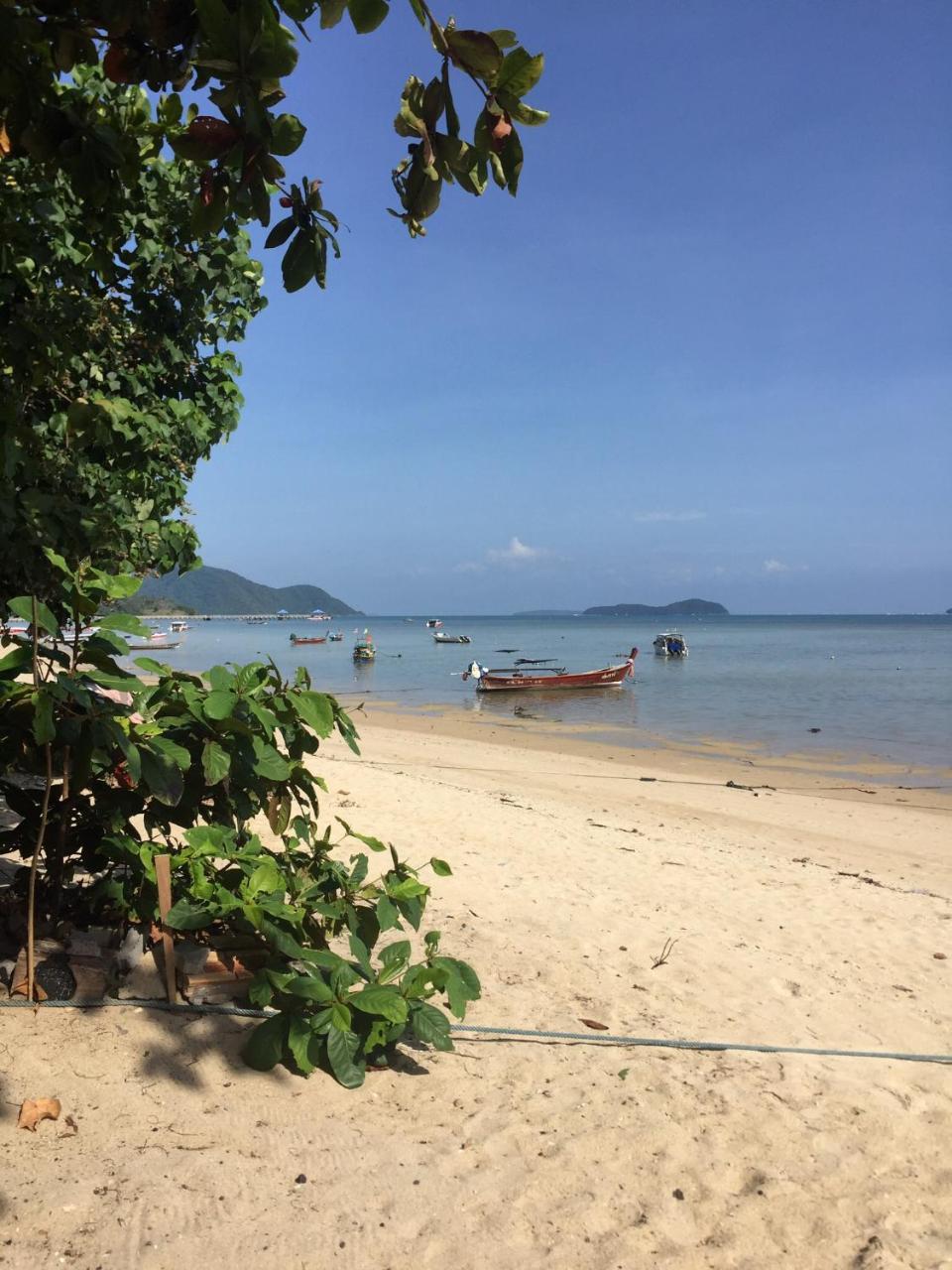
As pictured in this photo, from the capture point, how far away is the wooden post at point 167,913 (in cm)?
290

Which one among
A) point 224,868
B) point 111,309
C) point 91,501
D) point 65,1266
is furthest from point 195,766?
point 111,309

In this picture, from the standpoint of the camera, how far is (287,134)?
5.35ft

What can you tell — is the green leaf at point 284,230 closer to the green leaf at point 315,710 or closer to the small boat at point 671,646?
the green leaf at point 315,710

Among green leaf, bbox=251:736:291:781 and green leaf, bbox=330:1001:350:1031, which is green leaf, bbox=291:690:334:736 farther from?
green leaf, bbox=330:1001:350:1031

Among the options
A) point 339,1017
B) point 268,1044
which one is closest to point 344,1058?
point 339,1017

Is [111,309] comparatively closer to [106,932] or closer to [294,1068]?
[106,932]

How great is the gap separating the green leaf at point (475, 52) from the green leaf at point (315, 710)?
2.11 m

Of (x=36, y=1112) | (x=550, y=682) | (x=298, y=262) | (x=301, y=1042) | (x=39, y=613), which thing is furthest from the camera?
(x=550, y=682)

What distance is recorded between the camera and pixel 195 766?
9.86 feet

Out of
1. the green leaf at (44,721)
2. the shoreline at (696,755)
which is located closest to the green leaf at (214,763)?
the green leaf at (44,721)

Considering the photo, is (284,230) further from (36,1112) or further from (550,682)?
(550,682)

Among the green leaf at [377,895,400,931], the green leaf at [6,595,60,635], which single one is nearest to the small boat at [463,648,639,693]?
the green leaf at [377,895,400,931]

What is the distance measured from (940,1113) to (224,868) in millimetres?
3028

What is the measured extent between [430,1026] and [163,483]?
4.30 meters
